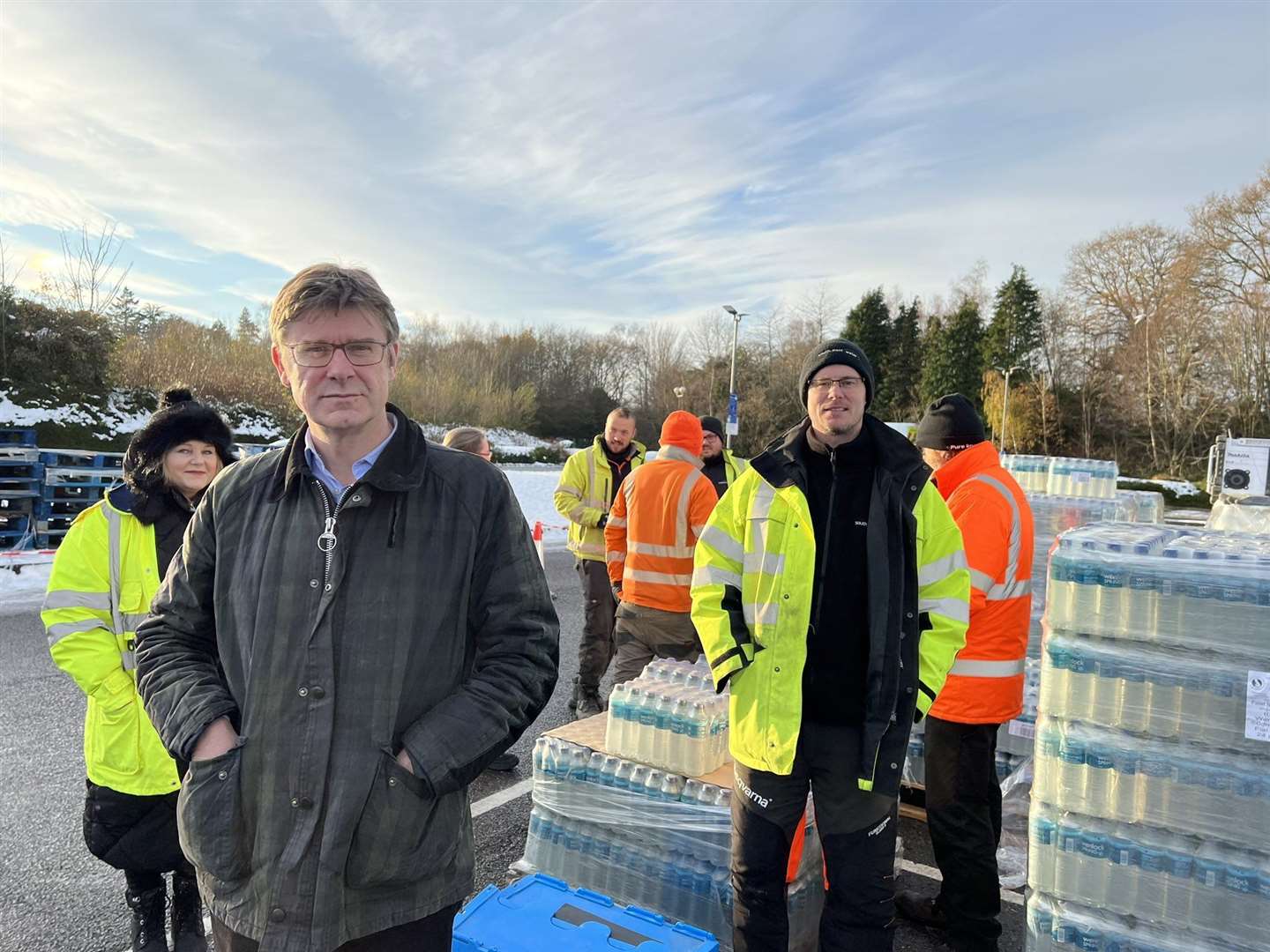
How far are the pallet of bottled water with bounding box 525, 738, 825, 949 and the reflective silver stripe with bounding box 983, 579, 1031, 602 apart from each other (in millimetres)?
1219

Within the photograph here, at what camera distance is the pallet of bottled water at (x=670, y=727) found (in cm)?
325

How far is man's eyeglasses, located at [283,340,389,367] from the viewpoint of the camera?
1.68m

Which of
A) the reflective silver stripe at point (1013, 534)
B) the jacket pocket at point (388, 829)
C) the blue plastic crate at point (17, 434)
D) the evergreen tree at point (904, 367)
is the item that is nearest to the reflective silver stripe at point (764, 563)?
the reflective silver stripe at point (1013, 534)

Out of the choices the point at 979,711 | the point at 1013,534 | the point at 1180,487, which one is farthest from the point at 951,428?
the point at 1180,487

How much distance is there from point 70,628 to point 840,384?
280 centimetres

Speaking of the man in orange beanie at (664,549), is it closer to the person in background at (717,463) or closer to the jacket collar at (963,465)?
the jacket collar at (963,465)

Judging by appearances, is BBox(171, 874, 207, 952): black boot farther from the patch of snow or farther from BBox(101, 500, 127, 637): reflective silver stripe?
the patch of snow

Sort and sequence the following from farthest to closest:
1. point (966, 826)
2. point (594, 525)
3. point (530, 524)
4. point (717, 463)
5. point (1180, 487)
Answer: point (1180, 487), point (530, 524), point (717, 463), point (594, 525), point (966, 826)

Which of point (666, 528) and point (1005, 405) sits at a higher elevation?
point (1005, 405)

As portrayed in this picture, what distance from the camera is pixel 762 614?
2.69m

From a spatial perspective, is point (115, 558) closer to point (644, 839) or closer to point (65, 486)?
point (644, 839)

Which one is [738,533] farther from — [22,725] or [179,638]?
[22,725]

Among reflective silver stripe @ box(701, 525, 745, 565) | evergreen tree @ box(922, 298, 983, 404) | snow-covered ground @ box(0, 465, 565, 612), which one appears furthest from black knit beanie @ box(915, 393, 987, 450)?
evergreen tree @ box(922, 298, 983, 404)

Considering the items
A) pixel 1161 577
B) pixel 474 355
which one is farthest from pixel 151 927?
pixel 474 355
